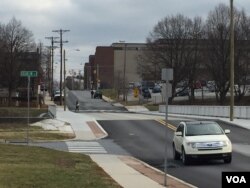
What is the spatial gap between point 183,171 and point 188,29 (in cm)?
7246

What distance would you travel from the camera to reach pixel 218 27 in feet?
265

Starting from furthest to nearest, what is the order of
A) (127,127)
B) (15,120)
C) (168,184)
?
(15,120), (127,127), (168,184)

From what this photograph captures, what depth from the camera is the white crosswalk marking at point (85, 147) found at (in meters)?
29.5

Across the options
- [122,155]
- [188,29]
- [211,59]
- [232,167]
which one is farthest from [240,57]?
[232,167]

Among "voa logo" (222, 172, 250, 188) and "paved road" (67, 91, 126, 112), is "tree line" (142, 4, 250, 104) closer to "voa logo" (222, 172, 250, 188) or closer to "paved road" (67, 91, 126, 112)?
"paved road" (67, 91, 126, 112)

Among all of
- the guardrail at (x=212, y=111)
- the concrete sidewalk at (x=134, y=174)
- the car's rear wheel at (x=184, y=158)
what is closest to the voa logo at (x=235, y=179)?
the concrete sidewalk at (x=134, y=174)

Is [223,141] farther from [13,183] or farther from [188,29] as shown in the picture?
[188,29]

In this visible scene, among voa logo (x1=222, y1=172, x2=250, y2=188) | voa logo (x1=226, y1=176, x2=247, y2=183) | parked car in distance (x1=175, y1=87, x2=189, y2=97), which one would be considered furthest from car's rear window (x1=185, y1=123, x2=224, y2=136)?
parked car in distance (x1=175, y1=87, x2=189, y2=97)

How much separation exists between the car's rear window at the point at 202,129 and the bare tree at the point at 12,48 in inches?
2532

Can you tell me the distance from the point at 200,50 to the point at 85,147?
5671cm

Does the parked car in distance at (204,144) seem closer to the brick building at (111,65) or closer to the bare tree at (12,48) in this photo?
the bare tree at (12,48)

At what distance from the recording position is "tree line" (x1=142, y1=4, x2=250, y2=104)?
78938mm

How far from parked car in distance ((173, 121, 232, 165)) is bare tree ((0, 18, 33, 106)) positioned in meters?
64.7

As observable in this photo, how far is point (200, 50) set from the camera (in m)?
86.1
